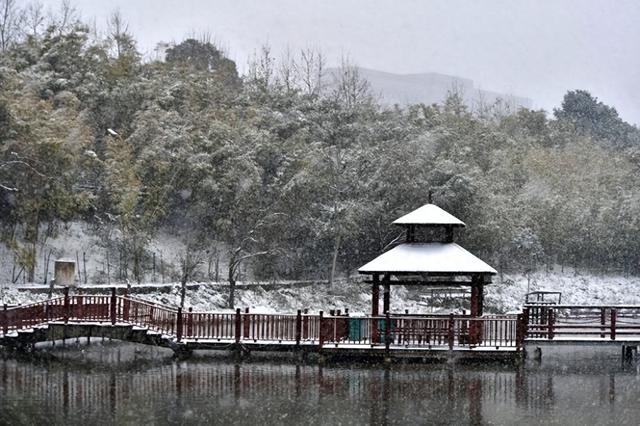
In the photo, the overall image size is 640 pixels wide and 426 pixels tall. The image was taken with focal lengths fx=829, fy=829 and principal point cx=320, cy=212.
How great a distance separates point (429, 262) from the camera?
70.0 ft

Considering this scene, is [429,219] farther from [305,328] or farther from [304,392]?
[304,392]

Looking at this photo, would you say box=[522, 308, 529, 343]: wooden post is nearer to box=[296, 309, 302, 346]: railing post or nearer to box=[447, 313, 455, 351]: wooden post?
box=[447, 313, 455, 351]: wooden post

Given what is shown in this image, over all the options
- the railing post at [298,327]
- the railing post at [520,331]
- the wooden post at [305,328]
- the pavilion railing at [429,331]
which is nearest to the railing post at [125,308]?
the railing post at [298,327]

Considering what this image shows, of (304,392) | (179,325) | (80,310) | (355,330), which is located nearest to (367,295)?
(355,330)

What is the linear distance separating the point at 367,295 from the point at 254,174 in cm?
753

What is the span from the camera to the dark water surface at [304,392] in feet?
44.1

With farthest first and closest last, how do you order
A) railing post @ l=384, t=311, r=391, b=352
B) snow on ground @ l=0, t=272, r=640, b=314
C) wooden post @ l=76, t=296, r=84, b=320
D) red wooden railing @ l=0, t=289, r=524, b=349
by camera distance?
1. snow on ground @ l=0, t=272, r=640, b=314
2. wooden post @ l=76, t=296, r=84, b=320
3. red wooden railing @ l=0, t=289, r=524, b=349
4. railing post @ l=384, t=311, r=391, b=352

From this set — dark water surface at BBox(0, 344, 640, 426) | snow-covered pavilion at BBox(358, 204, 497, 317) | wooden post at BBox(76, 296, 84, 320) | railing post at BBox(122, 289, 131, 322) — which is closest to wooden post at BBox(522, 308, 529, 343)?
dark water surface at BBox(0, 344, 640, 426)

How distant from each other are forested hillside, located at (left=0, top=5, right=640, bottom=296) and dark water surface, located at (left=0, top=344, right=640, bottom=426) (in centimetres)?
1209

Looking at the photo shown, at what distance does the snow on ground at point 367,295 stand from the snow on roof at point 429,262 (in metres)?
10.4

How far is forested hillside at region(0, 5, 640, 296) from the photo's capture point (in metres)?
31.4

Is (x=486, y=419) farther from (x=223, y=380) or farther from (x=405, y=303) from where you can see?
(x=405, y=303)

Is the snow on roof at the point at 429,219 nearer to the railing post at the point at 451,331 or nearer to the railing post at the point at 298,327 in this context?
the railing post at the point at 451,331

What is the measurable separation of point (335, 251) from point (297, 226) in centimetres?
218
